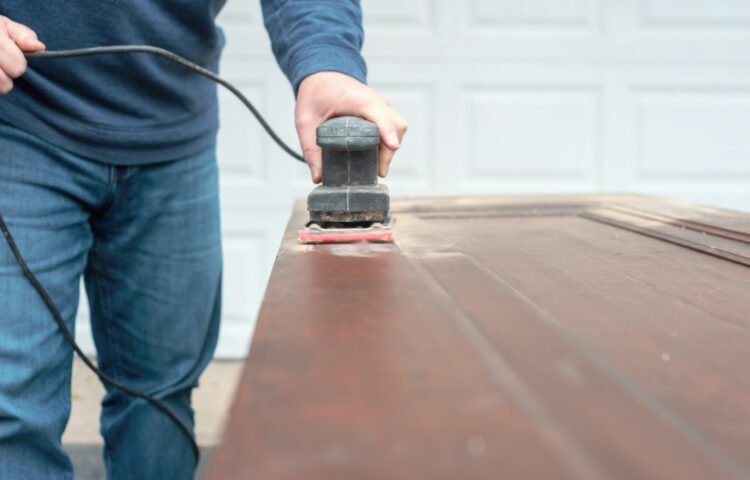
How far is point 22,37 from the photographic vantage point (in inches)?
37.3

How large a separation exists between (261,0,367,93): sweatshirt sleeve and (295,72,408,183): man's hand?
26mm

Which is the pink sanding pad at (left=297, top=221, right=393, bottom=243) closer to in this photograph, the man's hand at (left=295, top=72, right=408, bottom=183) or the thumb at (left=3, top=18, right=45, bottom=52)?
the man's hand at (left=295, top=72, right=408, bottom=183)

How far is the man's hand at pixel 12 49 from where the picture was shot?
921 mm

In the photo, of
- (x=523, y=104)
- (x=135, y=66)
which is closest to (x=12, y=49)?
(x=135, y=66)

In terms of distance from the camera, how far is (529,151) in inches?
119

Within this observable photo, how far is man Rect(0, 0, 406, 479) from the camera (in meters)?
1.05

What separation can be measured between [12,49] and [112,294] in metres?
0.49

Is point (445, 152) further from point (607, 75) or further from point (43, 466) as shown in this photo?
point (43, 466)

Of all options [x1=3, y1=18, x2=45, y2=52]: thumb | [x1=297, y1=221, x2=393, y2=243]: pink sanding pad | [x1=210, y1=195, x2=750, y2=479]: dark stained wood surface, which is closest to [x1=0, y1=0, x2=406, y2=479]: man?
[x1=3, y1=18, x2=45, y2=52]: thumb

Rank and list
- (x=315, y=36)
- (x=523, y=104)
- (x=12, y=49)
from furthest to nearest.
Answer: (x=523, y=104), (x=315, y=36), (x=12, y=49)

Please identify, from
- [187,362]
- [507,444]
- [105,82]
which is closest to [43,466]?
[187,362]

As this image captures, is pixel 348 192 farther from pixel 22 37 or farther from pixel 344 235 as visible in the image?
pixel 22 37

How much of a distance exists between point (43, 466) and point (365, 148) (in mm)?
575

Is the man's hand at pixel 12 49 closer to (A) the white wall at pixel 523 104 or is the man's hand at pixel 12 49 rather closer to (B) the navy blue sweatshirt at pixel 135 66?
(B) the navy blue sweatshirt at pixel 135 66
